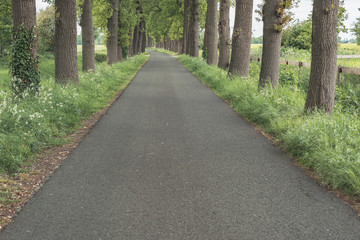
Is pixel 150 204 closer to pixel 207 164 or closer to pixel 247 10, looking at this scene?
pixel 207 164

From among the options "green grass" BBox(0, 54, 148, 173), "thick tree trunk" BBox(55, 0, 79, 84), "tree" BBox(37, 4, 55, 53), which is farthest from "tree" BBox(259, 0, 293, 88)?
"tree" BBox(37, 4, 55, 53)

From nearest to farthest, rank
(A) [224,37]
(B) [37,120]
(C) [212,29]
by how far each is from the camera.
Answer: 1. (B) [37,120]
2. (A) [224,37]
3. (C) [212,29]

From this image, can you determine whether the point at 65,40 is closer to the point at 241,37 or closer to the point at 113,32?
the point at 241,37

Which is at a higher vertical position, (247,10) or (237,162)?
(247,10)

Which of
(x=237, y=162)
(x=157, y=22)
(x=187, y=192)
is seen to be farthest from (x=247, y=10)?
(x=157, y=22)

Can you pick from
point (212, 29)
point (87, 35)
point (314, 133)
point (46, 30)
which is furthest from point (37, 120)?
point (46, 30)

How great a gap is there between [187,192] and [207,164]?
128cm

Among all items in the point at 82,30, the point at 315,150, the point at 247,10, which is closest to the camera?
the point at 315,150

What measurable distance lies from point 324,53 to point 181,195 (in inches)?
191

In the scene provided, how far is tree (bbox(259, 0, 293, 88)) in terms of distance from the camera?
10.9 m

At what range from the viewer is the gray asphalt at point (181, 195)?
147 inches

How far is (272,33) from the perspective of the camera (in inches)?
437

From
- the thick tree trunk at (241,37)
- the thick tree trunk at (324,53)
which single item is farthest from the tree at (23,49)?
the thick tree trunk at (241,37)

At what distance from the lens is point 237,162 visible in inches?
238
